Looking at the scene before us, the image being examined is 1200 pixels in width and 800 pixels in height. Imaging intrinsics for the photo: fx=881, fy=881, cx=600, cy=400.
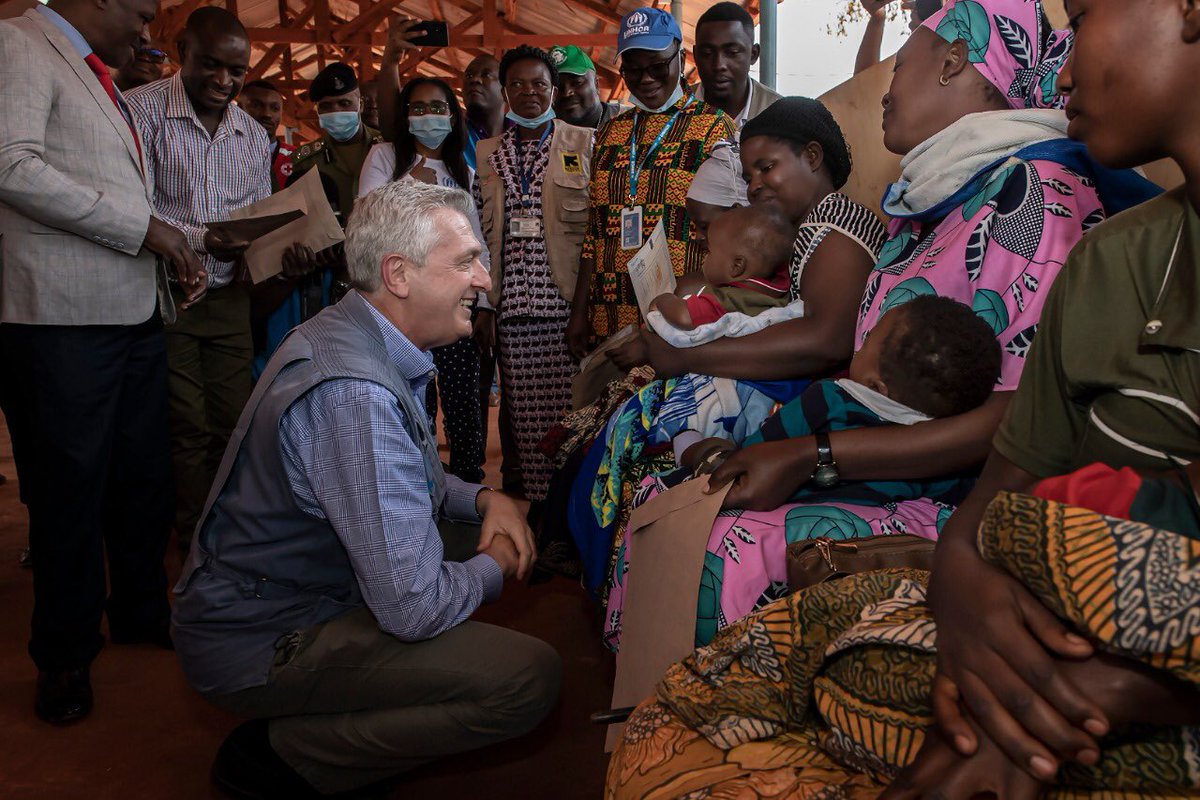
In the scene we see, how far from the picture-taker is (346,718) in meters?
1.90

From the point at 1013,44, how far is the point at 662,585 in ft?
4.24

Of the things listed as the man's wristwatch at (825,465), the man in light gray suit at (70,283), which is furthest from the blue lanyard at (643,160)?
the man's wristwatch at (825,465)

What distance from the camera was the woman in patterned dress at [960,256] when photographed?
1546 mm

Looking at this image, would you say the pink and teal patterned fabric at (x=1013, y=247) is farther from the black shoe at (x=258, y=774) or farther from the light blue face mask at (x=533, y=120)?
the light blue face mask at (x=533, y=120)

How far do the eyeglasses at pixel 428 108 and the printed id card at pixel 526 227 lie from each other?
0.73 meters

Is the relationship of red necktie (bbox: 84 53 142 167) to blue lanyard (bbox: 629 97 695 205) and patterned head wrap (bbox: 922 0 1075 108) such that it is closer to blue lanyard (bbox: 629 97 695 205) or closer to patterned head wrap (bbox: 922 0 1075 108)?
blue lanyard (bbox: 629 97 695 205)

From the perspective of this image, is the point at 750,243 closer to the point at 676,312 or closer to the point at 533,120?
the point at 676,312

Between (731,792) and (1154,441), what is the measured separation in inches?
24.1

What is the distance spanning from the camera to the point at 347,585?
6.41ft

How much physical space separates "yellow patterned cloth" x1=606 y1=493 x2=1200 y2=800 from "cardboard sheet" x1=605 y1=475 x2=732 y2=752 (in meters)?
0.36

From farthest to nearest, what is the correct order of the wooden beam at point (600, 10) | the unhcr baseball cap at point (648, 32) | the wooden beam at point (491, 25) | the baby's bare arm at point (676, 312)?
the wooden beam at point (491, 25), the wooden beam at point (600, 10), the unhcr baseball cap at point (648, 32), the baby's bare arm at point (676, 312)

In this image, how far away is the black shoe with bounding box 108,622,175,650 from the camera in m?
2.92

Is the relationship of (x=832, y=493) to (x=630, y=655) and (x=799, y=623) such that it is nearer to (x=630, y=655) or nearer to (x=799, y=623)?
(x=630, y=655)

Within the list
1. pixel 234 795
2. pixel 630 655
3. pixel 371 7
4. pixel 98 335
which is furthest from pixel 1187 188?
pixel 371 7
